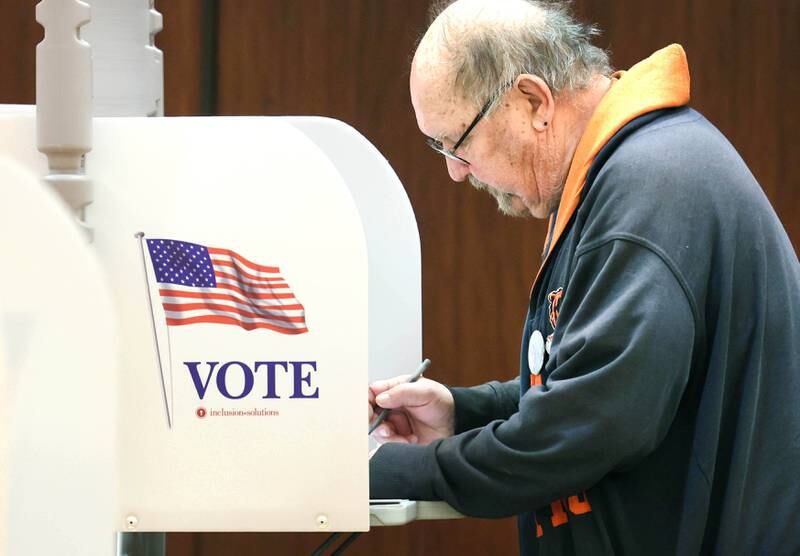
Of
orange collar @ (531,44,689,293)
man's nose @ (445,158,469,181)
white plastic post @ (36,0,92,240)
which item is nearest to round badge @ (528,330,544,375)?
orange collar @ (531,44,689,293)

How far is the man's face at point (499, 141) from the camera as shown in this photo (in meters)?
1.61

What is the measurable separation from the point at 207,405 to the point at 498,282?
210cm

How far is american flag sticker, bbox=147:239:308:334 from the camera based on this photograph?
4.08 ft

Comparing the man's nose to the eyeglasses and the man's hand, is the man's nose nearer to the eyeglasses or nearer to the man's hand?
the eyeglasses

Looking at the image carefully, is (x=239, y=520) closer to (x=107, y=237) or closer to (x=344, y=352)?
(x=344, y=352)

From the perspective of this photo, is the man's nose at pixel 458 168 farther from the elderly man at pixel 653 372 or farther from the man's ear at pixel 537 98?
the elderly man at pixel 653 372

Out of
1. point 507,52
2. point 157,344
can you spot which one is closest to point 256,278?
point 157,344

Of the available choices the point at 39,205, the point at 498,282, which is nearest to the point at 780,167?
the point at 498,282

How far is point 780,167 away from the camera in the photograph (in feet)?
10.8

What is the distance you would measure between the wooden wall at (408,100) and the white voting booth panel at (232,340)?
77.6 inches

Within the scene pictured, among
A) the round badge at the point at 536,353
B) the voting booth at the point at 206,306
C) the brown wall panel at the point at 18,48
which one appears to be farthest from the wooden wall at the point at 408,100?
the voting booth at the point at 206,306

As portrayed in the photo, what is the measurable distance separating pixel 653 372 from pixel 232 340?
0.52m

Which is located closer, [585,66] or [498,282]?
[585,66]

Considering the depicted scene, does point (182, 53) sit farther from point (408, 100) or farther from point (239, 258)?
point (239, 258)
